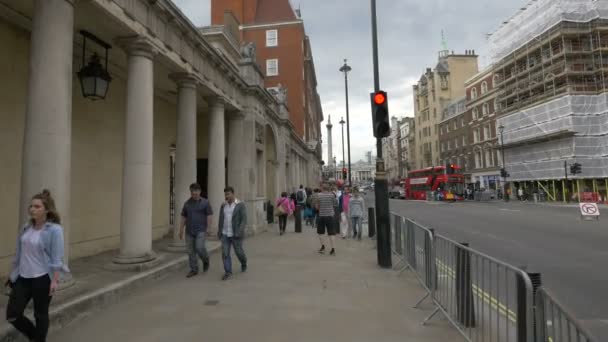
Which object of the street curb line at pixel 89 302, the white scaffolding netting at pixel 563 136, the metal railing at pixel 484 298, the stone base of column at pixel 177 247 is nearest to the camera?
the metal railing at pixel 484 298

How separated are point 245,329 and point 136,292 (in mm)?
2625

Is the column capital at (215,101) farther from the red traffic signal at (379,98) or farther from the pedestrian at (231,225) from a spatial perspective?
the red traffic signal at (379,98)

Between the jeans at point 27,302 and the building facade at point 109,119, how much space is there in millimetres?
1640

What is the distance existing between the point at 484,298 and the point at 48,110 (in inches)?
250

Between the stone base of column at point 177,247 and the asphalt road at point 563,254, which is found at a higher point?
the stone base of column at point 177,247

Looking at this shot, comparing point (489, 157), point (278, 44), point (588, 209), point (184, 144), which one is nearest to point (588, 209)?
point (588, 209)

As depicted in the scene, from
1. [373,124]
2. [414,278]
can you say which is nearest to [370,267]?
[414,278]

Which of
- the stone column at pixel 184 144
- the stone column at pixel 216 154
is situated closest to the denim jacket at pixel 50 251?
the stone column at pixel 184 144

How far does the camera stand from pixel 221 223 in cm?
743

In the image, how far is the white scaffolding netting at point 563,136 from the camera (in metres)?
34.0

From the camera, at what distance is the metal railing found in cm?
268

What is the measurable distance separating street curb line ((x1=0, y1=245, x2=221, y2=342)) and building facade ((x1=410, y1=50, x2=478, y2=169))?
6915 centimetres

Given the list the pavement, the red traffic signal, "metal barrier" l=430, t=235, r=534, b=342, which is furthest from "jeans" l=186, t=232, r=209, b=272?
the red traffic signal

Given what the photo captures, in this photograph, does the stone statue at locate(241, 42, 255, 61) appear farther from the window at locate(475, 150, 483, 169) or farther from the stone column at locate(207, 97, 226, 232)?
the window at locate(475, 150, 483, 169)
